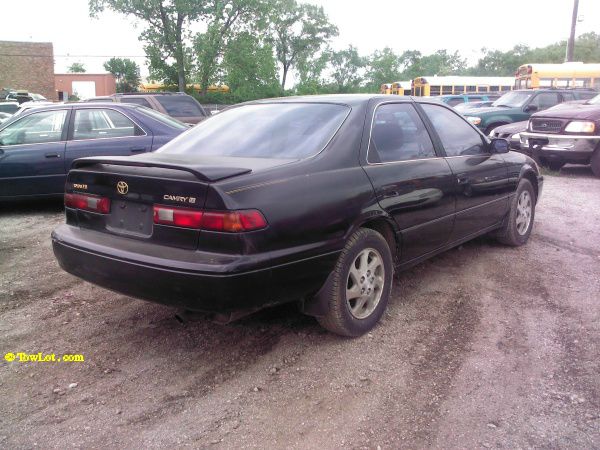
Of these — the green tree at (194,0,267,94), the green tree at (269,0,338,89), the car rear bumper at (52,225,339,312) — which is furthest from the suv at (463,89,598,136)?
the green tree at (269,0,338,89)

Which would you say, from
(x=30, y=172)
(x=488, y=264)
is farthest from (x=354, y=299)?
(x=30, y=172)

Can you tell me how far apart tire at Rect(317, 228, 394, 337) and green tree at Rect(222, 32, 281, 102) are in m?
37.7

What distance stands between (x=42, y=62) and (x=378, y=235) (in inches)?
2122

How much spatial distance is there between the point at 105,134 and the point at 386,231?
205 inches

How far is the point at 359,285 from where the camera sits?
3.65 metres

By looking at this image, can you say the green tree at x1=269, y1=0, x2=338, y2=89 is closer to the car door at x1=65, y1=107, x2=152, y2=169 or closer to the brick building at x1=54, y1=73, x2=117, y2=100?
the brick building at x1=54, y1=73, x2=117, y2=100

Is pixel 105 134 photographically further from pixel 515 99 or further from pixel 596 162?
pixel 515 99

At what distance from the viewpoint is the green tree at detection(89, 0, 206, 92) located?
36.1 meters

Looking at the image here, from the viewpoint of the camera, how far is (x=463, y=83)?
30062 mm

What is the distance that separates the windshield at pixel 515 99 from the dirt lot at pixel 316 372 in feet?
38.4

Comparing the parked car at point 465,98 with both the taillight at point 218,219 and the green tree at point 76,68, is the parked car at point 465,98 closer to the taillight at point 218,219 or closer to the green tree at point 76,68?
the taillight at point 218,219

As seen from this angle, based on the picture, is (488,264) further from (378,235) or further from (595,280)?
(378,235)

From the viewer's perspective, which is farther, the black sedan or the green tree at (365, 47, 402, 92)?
the green tree at (365, 47, 402, 92)

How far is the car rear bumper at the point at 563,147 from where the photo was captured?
10.3 meters
